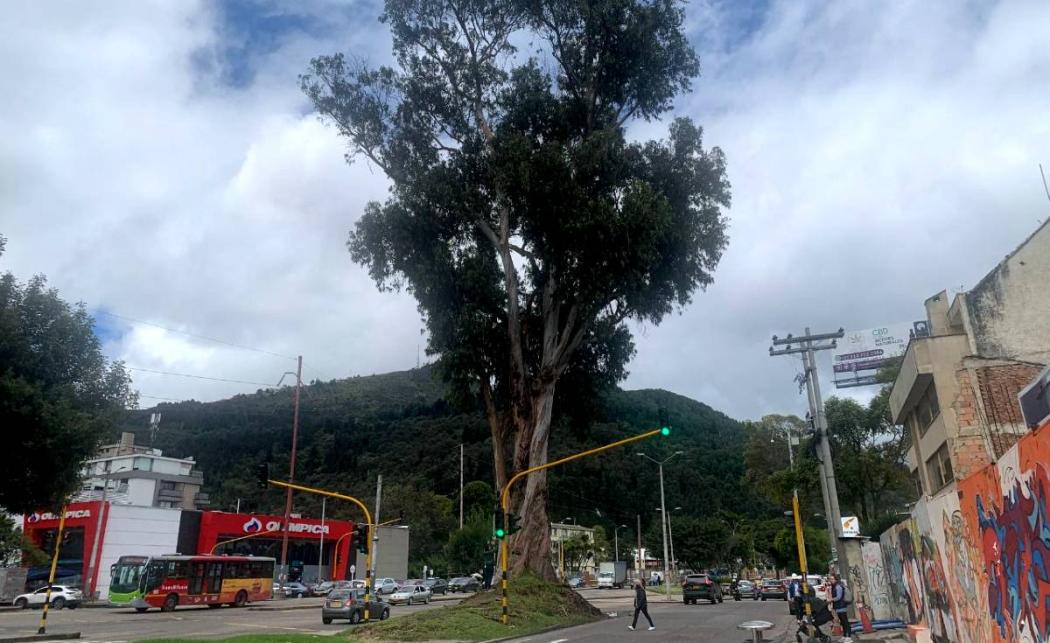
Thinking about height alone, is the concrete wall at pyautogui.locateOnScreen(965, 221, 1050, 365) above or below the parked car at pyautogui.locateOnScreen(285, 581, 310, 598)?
above

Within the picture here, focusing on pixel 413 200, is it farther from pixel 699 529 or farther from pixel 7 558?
pixel 699 529

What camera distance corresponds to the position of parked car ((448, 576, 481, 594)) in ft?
212

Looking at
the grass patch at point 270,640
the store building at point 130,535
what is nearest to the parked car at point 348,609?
the grass patch at point 270,640

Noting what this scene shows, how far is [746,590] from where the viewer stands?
56.9 metres

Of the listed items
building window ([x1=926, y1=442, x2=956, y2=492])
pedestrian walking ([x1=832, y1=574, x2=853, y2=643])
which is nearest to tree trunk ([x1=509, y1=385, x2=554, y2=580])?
pedestrian walking ([x1=832, y1=574, x2=853, y2=643])

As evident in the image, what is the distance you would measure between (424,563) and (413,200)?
5831 cm

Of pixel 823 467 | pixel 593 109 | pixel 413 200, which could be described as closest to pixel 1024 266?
pixel 823 467

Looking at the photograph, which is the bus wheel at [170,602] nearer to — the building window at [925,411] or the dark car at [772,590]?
the building window at [925,411]

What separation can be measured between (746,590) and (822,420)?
3648 cm

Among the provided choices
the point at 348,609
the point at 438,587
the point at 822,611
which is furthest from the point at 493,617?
the point at 438,587

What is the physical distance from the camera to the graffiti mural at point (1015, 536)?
7742 mm

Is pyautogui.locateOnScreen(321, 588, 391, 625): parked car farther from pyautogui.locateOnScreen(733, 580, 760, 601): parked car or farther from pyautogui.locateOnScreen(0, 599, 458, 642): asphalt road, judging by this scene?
pyautogui.locateOnScreen(733, 580, 760, 601): parked car

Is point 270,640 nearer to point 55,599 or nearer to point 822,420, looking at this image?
point 822,420

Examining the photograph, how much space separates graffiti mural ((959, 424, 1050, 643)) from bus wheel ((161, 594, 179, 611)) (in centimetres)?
3618
